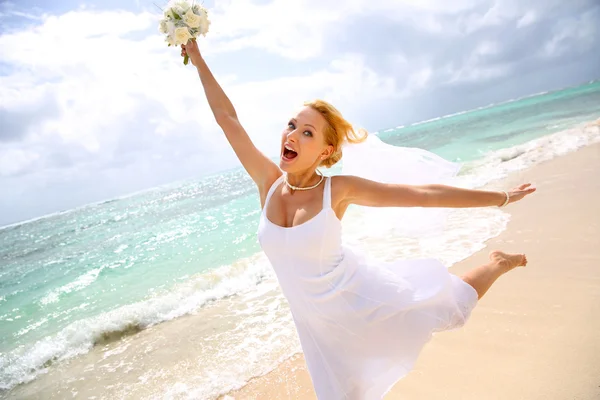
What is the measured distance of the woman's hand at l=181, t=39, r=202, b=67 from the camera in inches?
139

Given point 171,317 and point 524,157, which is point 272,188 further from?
point 524,157

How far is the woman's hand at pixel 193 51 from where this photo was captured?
139 inches

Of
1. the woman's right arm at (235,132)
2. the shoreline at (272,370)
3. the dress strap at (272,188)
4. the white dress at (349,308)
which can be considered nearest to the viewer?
the white dress at (349,308)

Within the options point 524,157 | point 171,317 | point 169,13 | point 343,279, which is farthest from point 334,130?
point 524,157

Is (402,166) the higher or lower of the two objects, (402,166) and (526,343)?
the higher

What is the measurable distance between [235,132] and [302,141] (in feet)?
2.66

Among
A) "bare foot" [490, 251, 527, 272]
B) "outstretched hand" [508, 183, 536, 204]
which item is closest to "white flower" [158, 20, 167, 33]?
"outstretched hand" [508, 183, 536, 204]

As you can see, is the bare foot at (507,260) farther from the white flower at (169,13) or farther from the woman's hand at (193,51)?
the white flower at (169,13)

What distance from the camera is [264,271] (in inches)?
370

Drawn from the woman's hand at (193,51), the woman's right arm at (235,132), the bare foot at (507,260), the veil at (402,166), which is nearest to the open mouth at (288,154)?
the woman's right arm at (235,132)

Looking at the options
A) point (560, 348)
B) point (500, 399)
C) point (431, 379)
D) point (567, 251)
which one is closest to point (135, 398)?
point (431, 379)

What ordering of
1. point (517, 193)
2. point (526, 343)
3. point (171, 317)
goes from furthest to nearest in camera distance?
point (171, 317) < point (526, 343) < point (517, 193)

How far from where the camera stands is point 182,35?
3379 millimetres

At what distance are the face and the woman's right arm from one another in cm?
45
